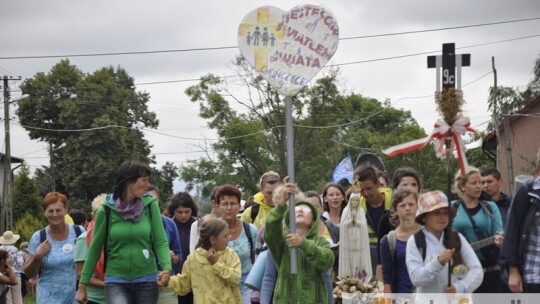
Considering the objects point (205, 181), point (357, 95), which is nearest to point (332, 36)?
point (205, 181)

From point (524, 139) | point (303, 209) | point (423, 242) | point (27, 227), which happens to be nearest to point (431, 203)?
point (423, 242)

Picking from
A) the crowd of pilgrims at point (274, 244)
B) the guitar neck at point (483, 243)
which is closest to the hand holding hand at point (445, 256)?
the crowd of pilgrims at point (274, 244)

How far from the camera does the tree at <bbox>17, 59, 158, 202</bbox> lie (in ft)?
224

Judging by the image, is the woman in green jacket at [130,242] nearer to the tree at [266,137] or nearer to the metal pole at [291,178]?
the metal pole at [291,178]

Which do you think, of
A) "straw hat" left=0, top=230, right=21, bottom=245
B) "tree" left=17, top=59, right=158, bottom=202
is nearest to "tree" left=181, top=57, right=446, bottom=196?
"tree" left=17, top=59, right=158, bottom=202

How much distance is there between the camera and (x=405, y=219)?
974cm

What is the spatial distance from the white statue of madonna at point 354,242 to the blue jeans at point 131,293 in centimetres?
194

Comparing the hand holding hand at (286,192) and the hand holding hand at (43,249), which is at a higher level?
the hand holding hand at (286,192)

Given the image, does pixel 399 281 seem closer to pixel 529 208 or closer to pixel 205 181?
pixel 529 208

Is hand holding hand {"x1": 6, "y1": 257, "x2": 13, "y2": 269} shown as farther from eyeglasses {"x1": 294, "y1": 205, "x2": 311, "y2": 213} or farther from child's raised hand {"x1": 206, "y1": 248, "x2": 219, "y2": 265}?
eyeglasses {"x1": 294, "y1": 205, "x2": 311, "y2": 213}

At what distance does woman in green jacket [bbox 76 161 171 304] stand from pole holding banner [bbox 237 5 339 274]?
1672mm

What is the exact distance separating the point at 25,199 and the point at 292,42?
158ft

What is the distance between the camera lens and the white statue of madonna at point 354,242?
1077 centimetres

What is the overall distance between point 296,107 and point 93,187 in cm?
1595
